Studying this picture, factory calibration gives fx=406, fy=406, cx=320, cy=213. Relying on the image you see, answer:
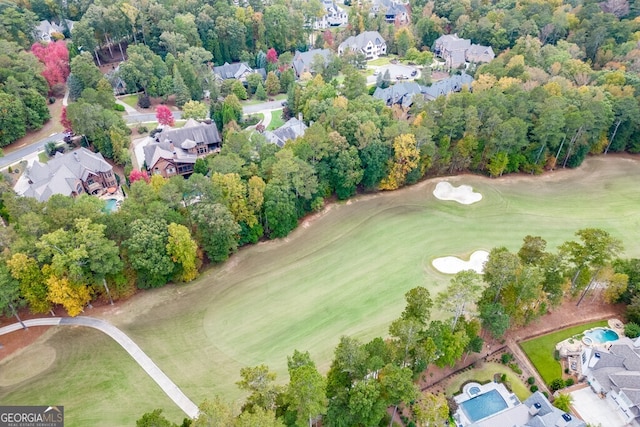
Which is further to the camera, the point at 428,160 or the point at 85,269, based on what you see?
the point at 428,160

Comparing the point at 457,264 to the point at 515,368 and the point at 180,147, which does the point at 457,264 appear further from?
the point at 180,147

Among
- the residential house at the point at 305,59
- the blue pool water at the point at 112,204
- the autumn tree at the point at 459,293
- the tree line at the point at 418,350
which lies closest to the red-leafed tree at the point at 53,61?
the blue pool water at the point at 112,204

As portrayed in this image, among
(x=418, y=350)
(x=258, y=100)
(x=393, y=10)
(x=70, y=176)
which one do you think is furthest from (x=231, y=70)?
(x=418, y=350)

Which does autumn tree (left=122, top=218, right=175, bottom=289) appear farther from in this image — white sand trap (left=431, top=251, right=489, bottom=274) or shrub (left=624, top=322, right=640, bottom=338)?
shrub (left=624, top=322, right=640, bottom=338)

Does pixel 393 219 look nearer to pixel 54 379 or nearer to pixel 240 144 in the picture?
pixel 240 144

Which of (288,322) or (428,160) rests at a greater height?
(428,160)

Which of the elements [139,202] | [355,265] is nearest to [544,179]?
[355,265]
